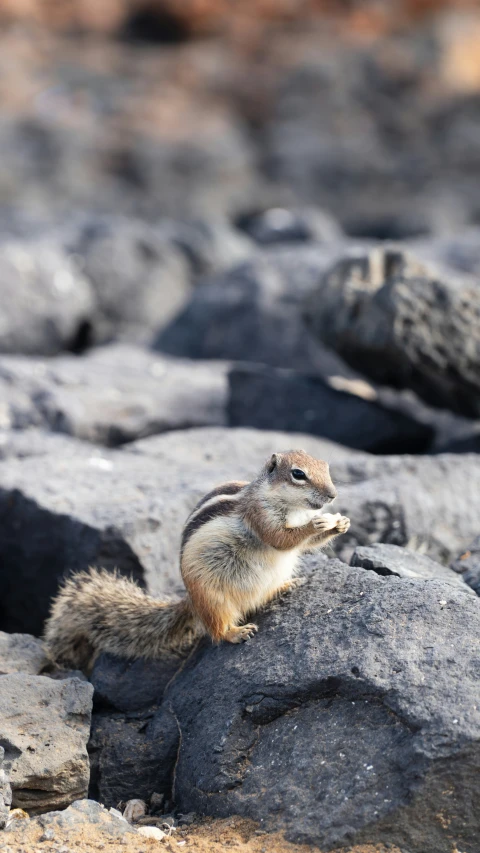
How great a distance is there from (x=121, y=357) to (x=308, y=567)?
584 cm

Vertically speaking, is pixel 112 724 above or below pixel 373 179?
above

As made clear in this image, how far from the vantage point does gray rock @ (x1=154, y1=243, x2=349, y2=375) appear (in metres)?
10.0

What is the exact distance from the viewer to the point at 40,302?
11.0 metres

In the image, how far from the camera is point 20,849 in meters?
3.17

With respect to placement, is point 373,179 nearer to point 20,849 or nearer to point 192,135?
point 192,135

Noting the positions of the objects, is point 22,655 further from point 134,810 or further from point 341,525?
point 341,525

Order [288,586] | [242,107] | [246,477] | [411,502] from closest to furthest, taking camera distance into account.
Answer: [288,586], [411,502], [246,477], [242,107]

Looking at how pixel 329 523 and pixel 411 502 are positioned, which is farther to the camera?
pixel 411 502

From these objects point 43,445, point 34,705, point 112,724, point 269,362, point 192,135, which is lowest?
point 192,135

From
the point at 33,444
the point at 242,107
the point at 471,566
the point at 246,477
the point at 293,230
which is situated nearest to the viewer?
the point at 471,566

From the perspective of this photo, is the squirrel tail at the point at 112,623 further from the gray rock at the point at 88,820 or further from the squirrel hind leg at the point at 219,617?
the gray rock at the point at 88,820

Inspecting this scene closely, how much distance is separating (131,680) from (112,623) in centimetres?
27

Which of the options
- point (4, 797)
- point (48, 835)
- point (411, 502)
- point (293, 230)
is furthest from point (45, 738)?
point (293, 230)

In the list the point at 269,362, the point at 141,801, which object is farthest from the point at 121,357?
the point at 141,801
